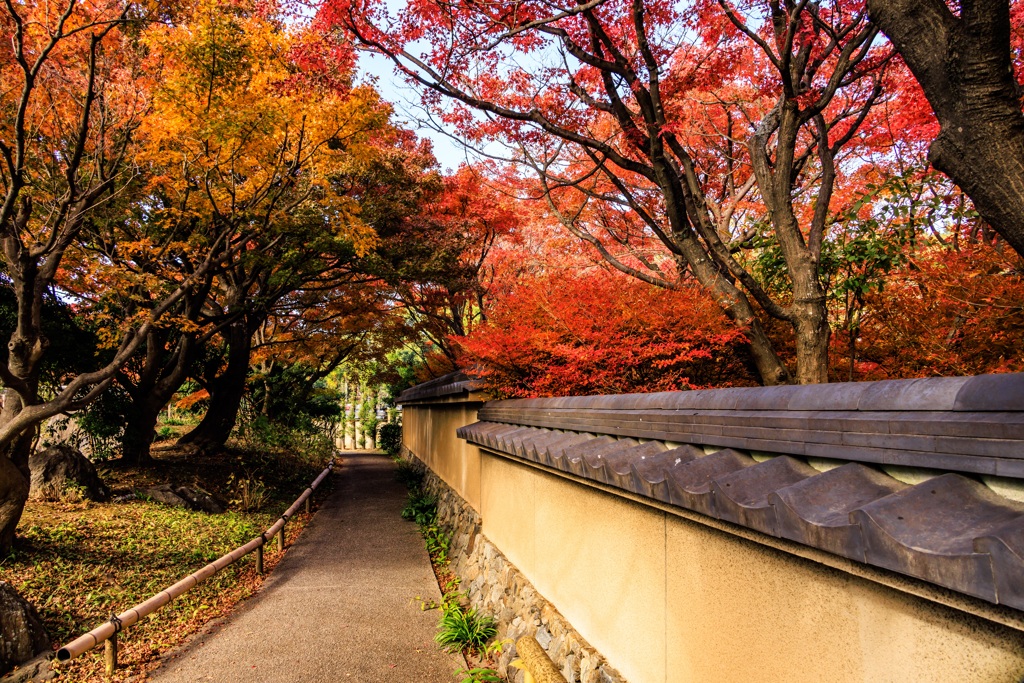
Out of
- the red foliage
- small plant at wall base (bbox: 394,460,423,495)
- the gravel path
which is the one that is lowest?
the gravel path

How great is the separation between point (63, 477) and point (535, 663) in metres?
9.94

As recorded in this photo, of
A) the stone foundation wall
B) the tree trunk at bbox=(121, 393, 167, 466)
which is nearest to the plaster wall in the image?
the stone foundation wall

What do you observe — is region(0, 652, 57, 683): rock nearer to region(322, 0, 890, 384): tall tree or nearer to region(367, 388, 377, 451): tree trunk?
region(322, 0, 890, 384): tall tree

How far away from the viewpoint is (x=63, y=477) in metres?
10.5

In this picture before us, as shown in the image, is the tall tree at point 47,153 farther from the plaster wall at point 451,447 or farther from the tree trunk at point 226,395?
the tree trunk at point 226,395

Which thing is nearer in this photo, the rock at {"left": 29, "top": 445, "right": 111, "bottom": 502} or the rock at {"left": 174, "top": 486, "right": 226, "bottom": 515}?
the rock at {"left": 29, "top": 445, "right": 111, "bottom": 502}

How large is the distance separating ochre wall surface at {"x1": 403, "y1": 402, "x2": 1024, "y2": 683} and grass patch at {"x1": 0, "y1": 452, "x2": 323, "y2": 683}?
5040mm

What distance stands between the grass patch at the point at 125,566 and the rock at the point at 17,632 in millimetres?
364

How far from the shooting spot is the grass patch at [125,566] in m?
6.83

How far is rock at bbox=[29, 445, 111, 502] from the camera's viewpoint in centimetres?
1021

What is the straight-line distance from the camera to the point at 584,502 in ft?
14.7

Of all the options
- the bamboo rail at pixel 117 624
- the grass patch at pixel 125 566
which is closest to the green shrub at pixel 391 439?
the grass patch at pixel 125 566

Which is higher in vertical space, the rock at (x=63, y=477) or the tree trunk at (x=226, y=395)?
the tree trunk at (x=226, y=395)

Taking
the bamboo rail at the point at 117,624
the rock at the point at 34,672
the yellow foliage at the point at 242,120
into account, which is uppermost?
the yellow foliage at the point at 242,120
